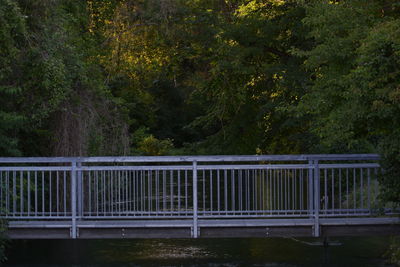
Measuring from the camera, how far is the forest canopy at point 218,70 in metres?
12.1

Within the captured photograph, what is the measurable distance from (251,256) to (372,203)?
4357 mm

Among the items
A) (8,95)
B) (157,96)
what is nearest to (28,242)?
(8,95)

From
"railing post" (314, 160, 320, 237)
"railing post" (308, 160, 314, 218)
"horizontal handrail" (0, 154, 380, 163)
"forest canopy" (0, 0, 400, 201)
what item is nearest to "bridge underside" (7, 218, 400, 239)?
"railing post" (314, 160, 320, 237)

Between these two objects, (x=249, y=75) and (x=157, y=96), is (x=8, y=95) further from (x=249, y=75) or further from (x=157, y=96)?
(x=157, y=96)

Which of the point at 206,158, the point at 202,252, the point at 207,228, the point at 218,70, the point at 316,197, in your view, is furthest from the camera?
the point at 218,70

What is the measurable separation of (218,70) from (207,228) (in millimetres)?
10904

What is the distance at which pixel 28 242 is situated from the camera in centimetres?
1959

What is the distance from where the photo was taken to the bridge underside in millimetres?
13133

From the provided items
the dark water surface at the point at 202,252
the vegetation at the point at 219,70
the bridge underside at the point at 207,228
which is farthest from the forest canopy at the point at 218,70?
the dark water surface at the point at 202,252

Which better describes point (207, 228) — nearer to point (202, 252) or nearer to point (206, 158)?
point (206, 158)

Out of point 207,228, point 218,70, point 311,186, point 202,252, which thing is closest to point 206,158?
point 207,228

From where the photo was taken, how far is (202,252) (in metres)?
17.9

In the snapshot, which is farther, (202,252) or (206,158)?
(202,252)

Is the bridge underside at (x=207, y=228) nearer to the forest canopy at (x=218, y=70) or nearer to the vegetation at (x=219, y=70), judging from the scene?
the vegetation at (x=219, y=70)
